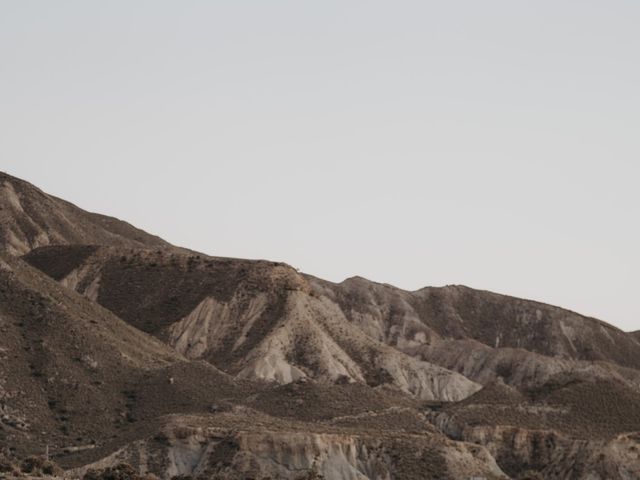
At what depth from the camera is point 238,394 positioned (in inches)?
5404

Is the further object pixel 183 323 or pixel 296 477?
pixel 183 323

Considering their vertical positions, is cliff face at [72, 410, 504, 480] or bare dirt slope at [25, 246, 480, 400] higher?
bare dirt slope at [25, 246, 480, 400]

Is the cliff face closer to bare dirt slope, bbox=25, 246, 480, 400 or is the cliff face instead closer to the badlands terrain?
the badlands terrain

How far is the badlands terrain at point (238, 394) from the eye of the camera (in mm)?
116562

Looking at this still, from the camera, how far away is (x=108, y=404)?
132m

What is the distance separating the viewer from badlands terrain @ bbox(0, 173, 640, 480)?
116562mm

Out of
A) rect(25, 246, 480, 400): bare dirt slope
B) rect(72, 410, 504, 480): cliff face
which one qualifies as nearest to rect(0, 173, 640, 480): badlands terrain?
rect(72, 410, 504, 480): cliff face

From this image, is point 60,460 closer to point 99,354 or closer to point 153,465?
point 153,465

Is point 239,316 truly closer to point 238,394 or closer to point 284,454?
point 238,394

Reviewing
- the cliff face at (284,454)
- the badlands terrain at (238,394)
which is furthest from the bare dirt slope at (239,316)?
the cliff face at (284,454)

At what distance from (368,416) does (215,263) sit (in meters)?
55.4

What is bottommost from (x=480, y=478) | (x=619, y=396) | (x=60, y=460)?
(x=60, y=460)

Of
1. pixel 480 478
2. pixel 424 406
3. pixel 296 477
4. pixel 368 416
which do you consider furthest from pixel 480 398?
pixel 296 477

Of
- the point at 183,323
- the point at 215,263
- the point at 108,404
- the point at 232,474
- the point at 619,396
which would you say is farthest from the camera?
the point at 215,263
